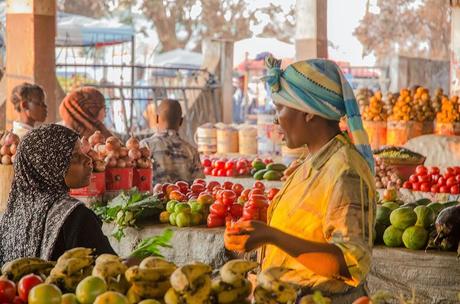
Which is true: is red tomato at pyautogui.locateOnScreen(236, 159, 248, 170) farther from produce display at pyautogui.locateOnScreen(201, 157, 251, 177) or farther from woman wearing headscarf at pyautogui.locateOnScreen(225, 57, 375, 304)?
woman wearing headscarf at pyautogui.locateOnScreen(225, 57, 375, 304)

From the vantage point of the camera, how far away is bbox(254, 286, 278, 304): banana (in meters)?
3.05

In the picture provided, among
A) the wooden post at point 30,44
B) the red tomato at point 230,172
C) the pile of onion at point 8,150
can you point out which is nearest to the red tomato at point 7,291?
the pile of onion at point 8,150

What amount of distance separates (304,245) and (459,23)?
1066 cm

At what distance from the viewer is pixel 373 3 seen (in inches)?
1218

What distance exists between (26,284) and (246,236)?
81 centimetres

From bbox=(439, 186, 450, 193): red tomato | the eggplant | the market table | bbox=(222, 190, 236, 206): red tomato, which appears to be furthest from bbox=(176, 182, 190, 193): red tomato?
bbox=(439, 186, 450, 193): red tomato

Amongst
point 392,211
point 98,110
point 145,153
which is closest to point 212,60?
point 98,110

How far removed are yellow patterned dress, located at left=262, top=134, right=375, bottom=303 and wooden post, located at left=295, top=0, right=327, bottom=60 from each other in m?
9.60

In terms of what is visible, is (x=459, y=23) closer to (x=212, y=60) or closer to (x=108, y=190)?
(x=212, y=60)

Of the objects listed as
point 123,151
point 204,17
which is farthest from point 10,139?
point 204,17

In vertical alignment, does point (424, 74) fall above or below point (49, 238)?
→ above

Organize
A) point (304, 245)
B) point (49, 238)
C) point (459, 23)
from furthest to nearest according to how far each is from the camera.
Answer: point (459, 23), point (49, 238), point (304, 245)

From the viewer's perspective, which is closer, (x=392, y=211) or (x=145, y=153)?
(x=392, y=211)

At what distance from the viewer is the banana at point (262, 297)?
120 inches
